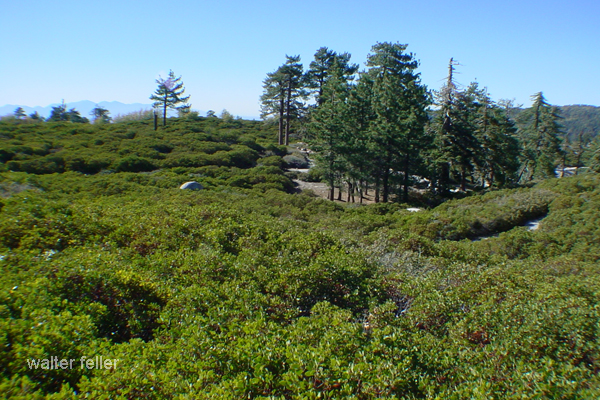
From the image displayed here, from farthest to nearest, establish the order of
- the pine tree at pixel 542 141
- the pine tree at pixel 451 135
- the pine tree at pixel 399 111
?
the pine tree at pixel 542 141
the pine tree at pixel 451 135
the pine tree at pixel 399 111

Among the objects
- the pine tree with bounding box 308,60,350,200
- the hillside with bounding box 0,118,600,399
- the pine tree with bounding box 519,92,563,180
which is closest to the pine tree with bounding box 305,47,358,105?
the pine tree with bounding box 308,60,350,200

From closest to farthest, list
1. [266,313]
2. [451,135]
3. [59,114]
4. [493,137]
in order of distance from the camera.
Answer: [266,313], [451,135], [493,137], [59,114]

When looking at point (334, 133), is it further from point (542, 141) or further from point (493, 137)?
point (542, 141)

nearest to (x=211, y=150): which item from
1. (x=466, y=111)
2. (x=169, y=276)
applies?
(x=466, y=111)

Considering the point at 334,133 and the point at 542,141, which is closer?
the point at 334,133

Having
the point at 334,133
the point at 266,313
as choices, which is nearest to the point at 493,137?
the point at 334,133

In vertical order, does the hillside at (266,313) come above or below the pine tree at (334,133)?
below

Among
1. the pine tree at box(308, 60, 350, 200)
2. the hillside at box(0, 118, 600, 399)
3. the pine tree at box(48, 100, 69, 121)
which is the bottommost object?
the hillside at box(0, 118, 600, 399)

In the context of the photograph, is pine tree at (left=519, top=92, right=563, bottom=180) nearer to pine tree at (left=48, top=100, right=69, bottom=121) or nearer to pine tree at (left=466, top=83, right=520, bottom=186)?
pine tree at (left=466, top=83, right=520, bottom=186)

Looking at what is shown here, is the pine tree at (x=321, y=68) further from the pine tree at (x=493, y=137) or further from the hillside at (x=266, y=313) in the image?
the hillside at (x=266, y=313)

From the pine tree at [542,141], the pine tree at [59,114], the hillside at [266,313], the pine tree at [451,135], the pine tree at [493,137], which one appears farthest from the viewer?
the pine tree at [59,114]

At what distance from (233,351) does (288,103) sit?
138 ft

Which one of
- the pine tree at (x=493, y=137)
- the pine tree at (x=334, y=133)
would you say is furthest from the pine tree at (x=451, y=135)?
the pine tree at (x=334, y=133)

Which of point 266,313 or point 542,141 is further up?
point 542,141
